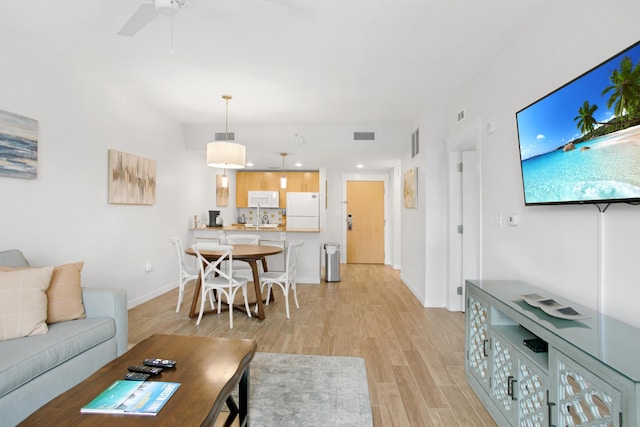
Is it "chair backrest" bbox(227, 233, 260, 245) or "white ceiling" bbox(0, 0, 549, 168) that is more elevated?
"white ceiling" bbox(0, 0, 549, 168)

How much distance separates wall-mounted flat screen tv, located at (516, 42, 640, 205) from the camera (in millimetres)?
1366

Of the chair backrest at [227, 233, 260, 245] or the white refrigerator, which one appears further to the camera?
the white refrigerator

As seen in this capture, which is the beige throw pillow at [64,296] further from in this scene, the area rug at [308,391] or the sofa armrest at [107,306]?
the area rug at [308,391]

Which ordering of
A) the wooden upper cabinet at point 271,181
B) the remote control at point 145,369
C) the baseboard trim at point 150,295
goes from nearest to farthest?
the remote control at point 145,369
the baseboard trim at point 150,295
the wooden upper cabinet at point 271,181

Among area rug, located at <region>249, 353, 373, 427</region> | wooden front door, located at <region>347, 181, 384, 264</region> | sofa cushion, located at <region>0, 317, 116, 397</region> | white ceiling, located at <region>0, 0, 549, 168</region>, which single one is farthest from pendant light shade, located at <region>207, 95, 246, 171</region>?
wooden front door, located at <region>347, 181, 384, 264</region>

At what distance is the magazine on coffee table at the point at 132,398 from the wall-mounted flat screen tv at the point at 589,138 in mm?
2111

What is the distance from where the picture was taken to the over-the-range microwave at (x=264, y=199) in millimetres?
7457

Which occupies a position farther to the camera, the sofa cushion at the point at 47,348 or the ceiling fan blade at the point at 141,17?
the ceiling fan blade at the point at 141,17

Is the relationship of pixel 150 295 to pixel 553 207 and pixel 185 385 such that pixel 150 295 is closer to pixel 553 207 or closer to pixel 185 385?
pixel 185 385

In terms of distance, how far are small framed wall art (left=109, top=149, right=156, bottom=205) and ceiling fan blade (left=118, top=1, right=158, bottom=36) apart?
205cm

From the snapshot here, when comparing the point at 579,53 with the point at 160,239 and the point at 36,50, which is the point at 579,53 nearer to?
the point at 36,50

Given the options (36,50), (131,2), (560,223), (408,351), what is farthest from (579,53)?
(36,50)

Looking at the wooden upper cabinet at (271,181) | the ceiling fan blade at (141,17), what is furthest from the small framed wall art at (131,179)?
the wooden upper cabinet at (271,181)

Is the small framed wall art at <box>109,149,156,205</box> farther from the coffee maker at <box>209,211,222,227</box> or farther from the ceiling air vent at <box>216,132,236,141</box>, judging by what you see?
the coffee maker at <box>209,211,222,227</box>
